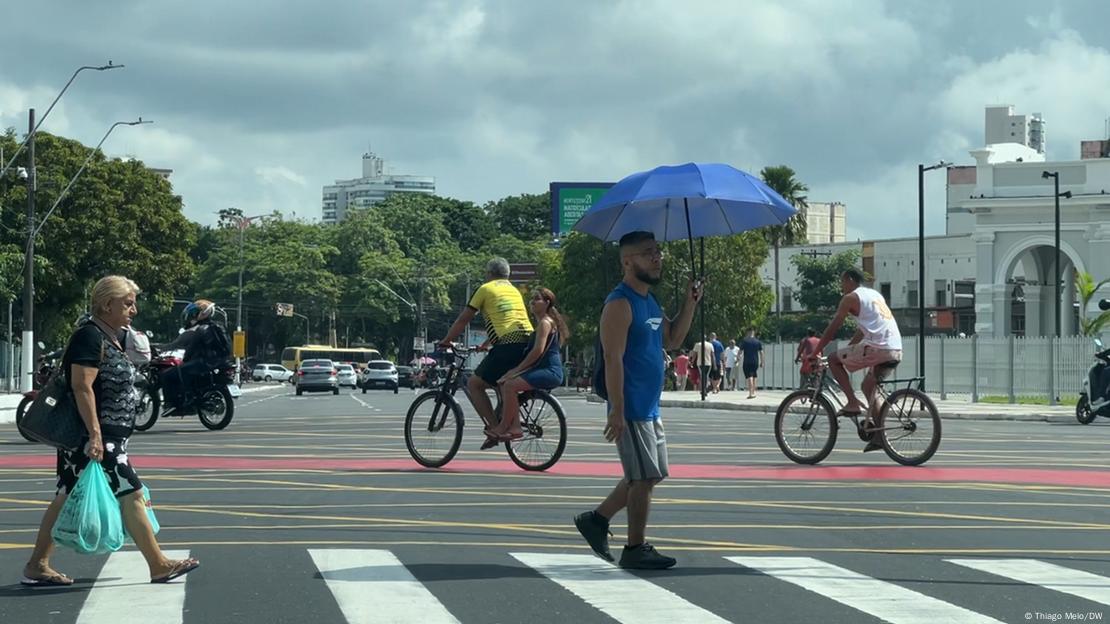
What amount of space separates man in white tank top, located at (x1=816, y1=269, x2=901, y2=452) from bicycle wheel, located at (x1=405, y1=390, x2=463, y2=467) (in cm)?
327

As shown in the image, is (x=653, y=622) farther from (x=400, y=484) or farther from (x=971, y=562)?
(x=400, y=484)

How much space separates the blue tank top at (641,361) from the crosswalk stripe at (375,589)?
4.77 ft

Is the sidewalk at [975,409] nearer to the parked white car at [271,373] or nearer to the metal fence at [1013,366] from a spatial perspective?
the metal fence at [1013,366]

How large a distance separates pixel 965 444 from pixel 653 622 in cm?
1384

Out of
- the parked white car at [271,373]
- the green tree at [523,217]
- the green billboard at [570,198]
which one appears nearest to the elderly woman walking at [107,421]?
the green billboard at [570,198]

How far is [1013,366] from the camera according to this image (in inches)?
1555

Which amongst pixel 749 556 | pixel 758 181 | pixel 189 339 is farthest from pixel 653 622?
pixel 189 339

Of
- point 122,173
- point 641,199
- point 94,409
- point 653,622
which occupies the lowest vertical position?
point 653,622

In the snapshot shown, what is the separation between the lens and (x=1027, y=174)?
68250 mm

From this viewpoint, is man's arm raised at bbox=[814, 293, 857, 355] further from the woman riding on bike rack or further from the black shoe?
the black shoe

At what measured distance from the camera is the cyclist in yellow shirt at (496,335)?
1494 cm

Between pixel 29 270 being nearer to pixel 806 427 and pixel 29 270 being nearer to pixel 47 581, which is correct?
pixel 806 427

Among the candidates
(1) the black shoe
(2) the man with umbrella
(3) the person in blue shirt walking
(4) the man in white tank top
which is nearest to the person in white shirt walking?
(4) the man in white tank top

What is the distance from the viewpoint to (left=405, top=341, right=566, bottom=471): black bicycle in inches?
595
